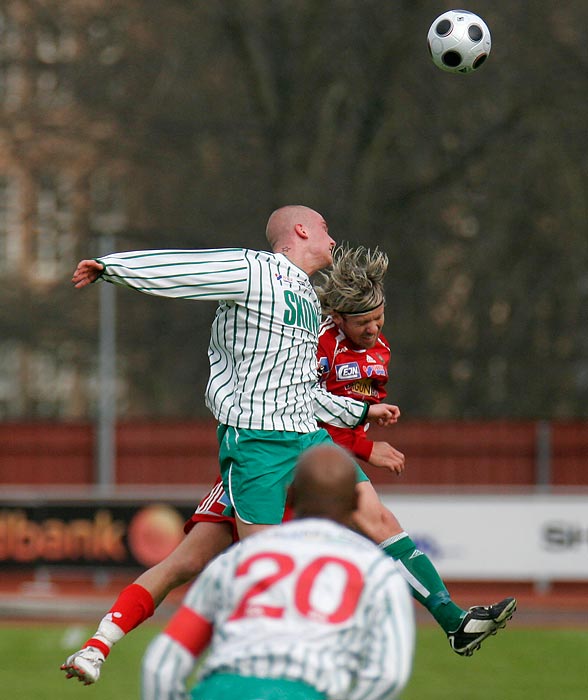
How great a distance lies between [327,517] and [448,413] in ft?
65.5

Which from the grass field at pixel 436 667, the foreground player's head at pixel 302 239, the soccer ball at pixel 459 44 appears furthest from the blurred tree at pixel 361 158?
the foreground player's head at pixel 302 239

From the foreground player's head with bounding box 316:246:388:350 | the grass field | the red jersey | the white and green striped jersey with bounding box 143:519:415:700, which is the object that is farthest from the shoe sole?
the grass field

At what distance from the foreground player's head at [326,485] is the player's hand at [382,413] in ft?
8.00

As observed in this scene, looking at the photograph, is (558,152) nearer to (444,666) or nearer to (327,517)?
(444,666)

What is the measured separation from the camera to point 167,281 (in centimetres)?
570

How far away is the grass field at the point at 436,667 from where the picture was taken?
10.9m

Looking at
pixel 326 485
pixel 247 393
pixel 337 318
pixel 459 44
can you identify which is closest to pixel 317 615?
pixel 326 485

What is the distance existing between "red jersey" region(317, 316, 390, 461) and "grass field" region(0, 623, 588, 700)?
4710 millimetres

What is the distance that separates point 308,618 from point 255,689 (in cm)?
23

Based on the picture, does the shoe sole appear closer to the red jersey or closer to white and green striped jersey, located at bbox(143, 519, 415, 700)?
the red jersey

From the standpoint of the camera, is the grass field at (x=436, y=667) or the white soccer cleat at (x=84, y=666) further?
the grass field at (x=436, y=667)

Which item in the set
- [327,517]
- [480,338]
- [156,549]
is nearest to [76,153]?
[480,338]

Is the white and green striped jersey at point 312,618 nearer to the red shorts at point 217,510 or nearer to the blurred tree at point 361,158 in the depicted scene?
the red shorts at point 217,510

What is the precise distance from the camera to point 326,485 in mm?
3852
